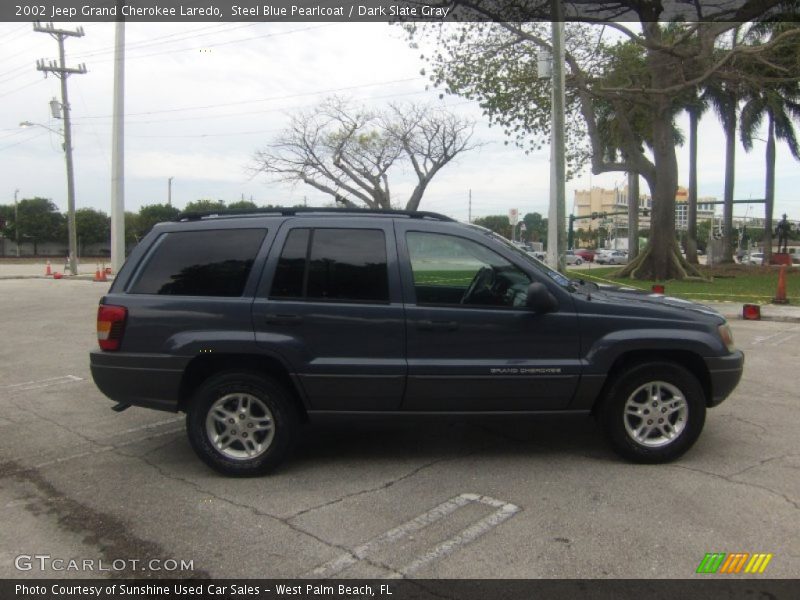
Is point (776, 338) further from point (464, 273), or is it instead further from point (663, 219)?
point (663, 219)

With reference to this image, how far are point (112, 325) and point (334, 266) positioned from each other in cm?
159

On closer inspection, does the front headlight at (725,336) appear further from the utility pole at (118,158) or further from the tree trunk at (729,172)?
the tree trunk at (729,172)

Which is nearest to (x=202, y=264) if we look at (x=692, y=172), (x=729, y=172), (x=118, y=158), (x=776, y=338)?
(x=776, y=338)

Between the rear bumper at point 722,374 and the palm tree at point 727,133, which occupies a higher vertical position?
the palm tree at point 727,133

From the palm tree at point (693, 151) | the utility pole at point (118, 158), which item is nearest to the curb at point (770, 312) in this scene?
the utility pole at point (118, 158)

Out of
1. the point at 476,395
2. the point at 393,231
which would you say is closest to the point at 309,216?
the point at 393,231

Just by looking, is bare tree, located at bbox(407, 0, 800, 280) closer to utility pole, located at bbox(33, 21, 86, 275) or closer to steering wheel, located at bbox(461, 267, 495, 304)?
steering wheel, located at bbox(461, 267, 495, 304)

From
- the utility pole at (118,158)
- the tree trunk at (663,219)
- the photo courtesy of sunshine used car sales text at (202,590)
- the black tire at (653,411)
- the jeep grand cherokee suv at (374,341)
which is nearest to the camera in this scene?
the photo courtesy of sunshine used car sales text at (202,590)

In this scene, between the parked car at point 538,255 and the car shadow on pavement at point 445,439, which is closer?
the car shadow on pavement at point 445,439

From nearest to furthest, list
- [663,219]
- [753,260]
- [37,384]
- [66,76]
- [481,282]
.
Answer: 1. [481,282]
2. [37,384]
3. [663,219]
4. [66,76]
5. [753,260]

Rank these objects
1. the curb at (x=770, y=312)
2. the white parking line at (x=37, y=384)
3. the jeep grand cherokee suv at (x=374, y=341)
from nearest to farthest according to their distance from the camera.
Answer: the jeep grand cherokee suv at (x=374, y=341), the white parking line at (x=37, y=384), the curb at (x=770, y=312)

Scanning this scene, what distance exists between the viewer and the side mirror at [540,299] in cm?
421

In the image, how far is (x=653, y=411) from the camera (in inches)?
177

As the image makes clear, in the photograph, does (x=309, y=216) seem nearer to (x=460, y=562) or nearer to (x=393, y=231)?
(x=393, y=231)
